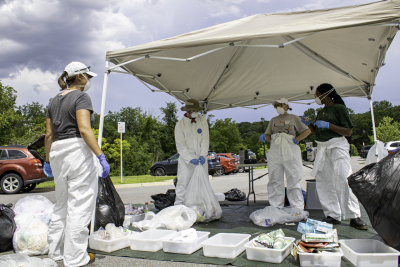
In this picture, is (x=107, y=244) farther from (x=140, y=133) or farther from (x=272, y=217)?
(x=140, y=133)

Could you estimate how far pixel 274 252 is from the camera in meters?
Answer: 2.77

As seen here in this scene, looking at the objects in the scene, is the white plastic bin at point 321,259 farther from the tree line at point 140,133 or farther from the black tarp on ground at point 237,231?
the tree line at point 140,133

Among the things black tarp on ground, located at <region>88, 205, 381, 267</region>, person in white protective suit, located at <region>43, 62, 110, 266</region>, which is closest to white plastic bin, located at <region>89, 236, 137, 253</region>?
black tarp on ground, located at <region>88, 205, 381, 267</region>

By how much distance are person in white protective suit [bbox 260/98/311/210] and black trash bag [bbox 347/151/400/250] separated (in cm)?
174

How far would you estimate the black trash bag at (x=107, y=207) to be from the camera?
3.81m

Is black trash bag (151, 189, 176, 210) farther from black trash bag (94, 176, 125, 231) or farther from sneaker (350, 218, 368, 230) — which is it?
sneaker (350, 218, 368, 230)

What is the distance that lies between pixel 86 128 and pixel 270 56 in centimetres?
413

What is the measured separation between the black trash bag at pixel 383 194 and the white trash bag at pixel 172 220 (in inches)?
85.1

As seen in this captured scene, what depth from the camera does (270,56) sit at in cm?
573

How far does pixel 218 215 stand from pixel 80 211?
8.24 feet

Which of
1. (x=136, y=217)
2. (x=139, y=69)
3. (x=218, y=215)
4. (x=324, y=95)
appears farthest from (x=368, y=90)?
(x=136, y=217)

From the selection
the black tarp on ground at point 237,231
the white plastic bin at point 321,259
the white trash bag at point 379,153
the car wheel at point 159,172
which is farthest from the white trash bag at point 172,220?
the car wheel at point 159,172

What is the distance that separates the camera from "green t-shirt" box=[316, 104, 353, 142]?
13.3ft

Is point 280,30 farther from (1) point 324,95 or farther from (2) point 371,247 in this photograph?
(2) point 371,247
